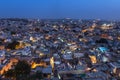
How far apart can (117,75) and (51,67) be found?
3.85 metres

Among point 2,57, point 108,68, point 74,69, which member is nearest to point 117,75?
point 108,68

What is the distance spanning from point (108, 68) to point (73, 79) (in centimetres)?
361

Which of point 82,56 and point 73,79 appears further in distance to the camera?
point 82,56

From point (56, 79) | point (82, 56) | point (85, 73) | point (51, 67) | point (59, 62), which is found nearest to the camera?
point (56, 79)

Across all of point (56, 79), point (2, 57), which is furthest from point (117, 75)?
point (2, 57)

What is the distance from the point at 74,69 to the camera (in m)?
15.7

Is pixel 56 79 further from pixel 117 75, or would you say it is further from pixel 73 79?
pixel 117 75

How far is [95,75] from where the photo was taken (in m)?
14.4

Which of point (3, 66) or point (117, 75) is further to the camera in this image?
point (3, 66)

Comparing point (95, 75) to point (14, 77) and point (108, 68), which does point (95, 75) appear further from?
point (14, 77)

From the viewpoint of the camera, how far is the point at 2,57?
62.7 feet

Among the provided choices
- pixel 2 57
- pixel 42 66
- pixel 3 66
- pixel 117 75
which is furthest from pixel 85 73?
pixel 2 57

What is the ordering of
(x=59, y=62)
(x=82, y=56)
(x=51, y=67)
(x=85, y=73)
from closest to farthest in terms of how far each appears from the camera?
(x=85, y=73) < (x=51, y=67) < (x=59, y=62) < (x=82, y=56)

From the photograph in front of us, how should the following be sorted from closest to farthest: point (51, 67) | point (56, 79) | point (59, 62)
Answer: point (56, 79)
point (51, 67)
point (59, 62)
